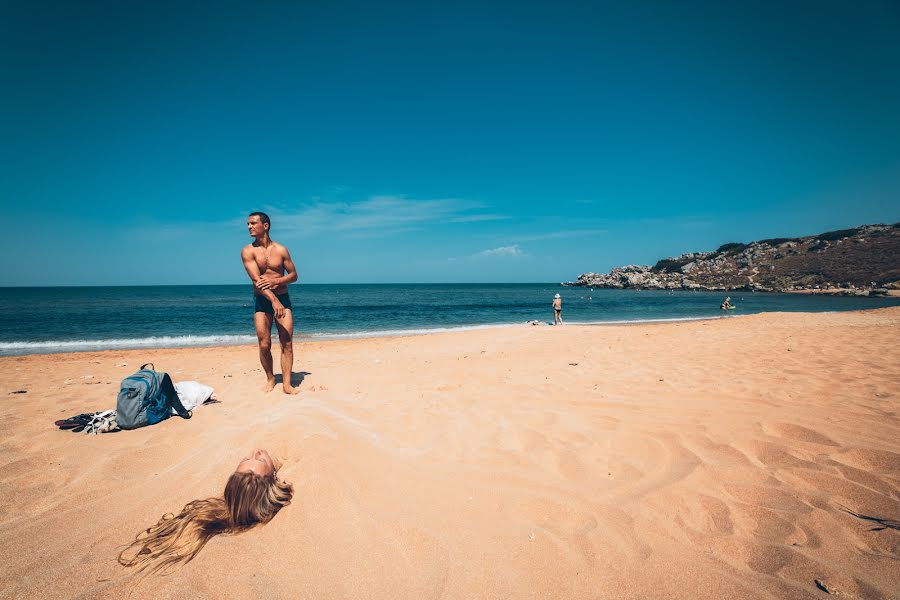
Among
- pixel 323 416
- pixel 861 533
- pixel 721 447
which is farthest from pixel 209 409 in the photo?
pixel 861 533

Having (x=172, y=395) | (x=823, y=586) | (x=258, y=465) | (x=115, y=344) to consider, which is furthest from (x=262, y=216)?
(x=115, y=344)

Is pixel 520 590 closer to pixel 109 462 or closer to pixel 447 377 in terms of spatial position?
pixel 109 462

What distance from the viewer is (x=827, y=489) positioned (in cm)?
287

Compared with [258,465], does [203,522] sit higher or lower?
lower

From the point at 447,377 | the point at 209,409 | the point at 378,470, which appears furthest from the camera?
the point at 447,377

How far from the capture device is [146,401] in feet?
13.8

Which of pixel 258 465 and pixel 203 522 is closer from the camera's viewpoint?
pixel 203 522

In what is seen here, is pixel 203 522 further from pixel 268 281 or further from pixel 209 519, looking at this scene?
pixel 268 281

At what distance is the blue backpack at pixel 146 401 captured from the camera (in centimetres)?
411

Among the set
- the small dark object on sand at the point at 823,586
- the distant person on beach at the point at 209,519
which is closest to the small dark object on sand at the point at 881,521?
the small dark object on sand at the point at 823,586

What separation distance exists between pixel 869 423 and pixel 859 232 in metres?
90.5

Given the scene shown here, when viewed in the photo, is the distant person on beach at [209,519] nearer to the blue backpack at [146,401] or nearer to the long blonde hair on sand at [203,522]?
the long blonde hair on sand at [203,522]

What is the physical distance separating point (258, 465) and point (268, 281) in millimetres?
3048

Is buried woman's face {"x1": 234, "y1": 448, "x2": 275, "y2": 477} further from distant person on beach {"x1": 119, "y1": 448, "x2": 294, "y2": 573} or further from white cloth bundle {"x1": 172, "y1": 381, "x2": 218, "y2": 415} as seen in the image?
white cloth bundle {"x1": 172, "y1": 381, "x2": 218, "y2": 415}
